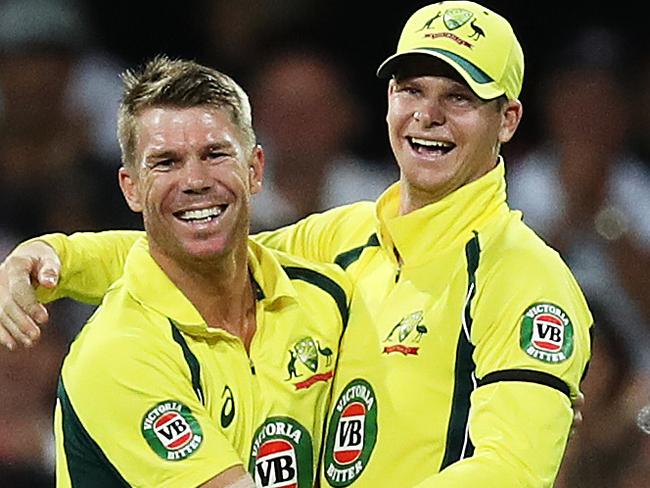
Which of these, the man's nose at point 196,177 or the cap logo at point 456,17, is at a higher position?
the cap logo at point 456,17

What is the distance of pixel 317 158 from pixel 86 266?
190 cm

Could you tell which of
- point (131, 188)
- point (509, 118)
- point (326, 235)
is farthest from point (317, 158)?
point (131, 188)

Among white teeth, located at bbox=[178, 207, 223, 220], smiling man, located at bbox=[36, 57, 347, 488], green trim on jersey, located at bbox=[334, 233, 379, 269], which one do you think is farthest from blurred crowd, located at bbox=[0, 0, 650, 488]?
white teeth, located at bbox=[178, 207, 223, 220]

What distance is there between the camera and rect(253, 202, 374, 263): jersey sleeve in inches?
93.8

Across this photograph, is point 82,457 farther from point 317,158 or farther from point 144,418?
point 317,158

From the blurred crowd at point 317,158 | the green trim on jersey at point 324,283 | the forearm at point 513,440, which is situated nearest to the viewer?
the forearm at point 513,440

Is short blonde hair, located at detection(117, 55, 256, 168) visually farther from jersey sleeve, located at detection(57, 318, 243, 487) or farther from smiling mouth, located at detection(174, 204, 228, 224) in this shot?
jersey sleeve, located at detection(57, 318, 243, 487)

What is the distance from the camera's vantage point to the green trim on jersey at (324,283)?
7.27 ft

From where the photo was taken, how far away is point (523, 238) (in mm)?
2109

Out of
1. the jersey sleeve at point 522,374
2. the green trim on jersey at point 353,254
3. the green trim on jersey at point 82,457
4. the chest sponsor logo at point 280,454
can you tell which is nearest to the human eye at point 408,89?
the green trim on jersey at point 353,254

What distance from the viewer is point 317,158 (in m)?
4.15

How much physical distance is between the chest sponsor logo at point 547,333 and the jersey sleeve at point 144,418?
47 cm

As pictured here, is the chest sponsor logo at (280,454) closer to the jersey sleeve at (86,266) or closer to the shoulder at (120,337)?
the shoulder at (120,337)

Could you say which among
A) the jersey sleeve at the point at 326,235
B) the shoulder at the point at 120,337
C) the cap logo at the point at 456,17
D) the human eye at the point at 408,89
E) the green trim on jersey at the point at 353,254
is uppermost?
the cap logo at the point at 456,17
